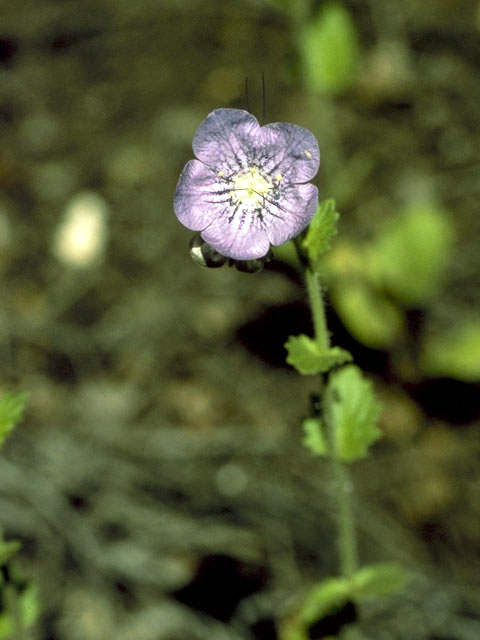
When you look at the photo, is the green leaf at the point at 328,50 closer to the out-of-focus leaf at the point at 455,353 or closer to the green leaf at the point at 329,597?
the out-of-focus leaf at the point at 455,353

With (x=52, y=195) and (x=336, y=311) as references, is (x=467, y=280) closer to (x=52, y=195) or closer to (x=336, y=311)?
(x=336, y=311)

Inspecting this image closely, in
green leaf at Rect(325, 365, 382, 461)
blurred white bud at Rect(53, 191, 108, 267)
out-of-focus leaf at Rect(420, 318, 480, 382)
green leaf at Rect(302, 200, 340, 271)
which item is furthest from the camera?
blurred white bud at Rect(53, 191, 108, 267)

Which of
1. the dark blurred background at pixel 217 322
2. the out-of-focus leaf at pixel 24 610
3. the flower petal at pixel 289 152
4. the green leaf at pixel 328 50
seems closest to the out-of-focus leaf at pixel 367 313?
the dark blurred background at pixel 217 322

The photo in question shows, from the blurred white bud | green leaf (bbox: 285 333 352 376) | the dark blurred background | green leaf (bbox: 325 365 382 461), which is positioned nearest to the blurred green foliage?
Answer: green leaf (bbox: 325 365 382 461)

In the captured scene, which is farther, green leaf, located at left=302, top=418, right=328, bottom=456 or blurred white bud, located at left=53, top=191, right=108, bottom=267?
blurred white bud, located at left=53, top=191, right=108, bottom=267

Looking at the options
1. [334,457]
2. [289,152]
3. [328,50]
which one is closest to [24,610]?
[334,457]

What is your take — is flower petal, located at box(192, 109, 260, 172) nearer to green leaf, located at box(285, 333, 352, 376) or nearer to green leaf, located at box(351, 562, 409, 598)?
green leaf, located at box(285, 333, 352, 376)
